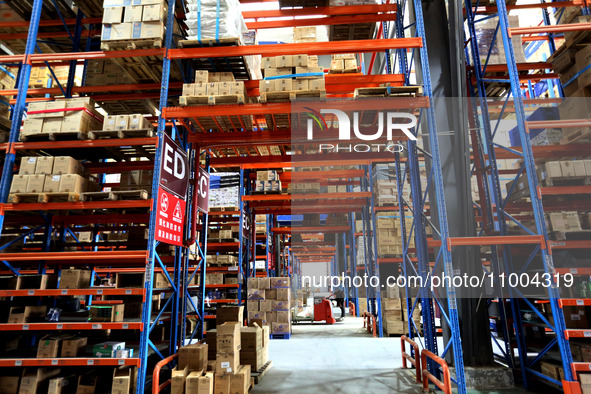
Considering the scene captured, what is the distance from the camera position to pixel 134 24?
669cm

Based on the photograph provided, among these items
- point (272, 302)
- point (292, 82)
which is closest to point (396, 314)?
point (272, 302)

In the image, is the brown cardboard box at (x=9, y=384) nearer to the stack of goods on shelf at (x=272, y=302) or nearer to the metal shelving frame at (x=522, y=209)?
the stack of goods on shelf at (x=272, y=302)

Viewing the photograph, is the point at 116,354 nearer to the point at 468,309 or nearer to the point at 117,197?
the point at 117,197

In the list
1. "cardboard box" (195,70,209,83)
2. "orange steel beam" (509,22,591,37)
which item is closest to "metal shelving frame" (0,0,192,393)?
"cardboard box" (195,70,209,83)

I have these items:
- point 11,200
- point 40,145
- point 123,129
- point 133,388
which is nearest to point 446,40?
point 123,129

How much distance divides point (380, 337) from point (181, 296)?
7.96 metres

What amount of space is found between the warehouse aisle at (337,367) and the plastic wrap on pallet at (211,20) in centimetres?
654

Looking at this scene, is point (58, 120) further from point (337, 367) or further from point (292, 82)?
point (337, 367)

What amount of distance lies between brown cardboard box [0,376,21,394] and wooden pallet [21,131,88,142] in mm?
4166

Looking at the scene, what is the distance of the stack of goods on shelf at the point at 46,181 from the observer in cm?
639

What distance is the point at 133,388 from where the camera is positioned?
19.1 feet

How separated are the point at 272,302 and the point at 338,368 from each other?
17.6 feet

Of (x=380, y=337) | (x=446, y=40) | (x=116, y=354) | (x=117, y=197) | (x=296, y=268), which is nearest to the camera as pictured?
(x=116, y=354)

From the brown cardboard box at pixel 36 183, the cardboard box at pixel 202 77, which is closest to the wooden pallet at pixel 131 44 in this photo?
the cardboard box at pixel 202 77
